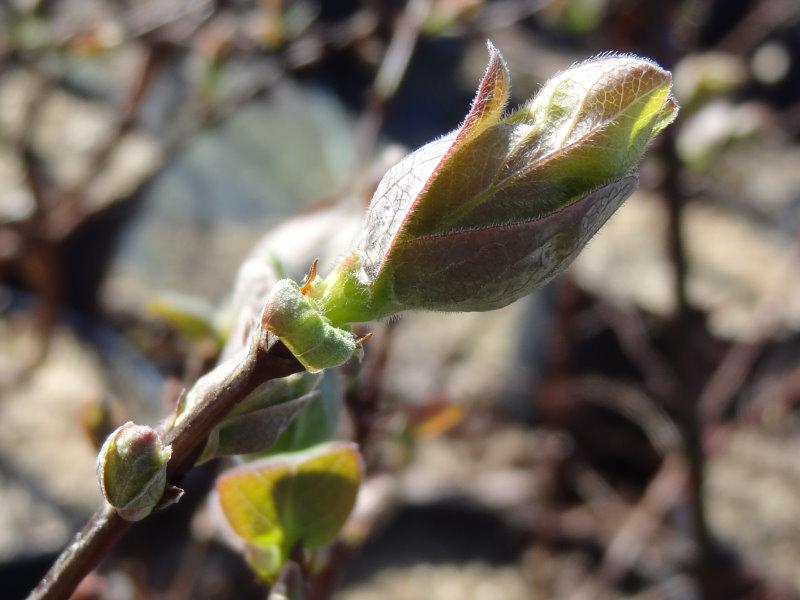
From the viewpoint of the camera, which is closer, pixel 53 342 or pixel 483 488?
pixel 53 342

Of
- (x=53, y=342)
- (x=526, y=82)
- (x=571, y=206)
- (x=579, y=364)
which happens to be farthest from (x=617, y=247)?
(x=571, y=206)

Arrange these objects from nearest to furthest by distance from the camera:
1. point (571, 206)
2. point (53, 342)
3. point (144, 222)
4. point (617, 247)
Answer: point (571, 206) < point (53, 342) < point (144, 222) < point (617, 247)

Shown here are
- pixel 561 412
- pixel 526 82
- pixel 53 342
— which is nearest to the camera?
pixel 53 342

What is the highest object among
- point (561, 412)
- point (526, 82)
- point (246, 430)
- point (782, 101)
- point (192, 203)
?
point (246, 430)

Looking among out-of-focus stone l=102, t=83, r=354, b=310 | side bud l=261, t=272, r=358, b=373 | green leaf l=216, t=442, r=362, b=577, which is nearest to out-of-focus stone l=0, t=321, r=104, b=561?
out-of-focus stone l=102, t=83, r=354, b=310

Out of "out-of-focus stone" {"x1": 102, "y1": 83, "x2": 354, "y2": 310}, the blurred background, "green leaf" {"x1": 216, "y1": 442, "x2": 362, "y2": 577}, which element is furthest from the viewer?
"out-of-focus stone" {"x1": 102, "y1": 83, "x2": 354, "y2": 310}

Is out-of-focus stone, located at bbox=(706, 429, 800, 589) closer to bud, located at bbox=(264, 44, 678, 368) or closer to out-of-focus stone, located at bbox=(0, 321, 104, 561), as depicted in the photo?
out-of-focus stone, located at bbox=(0, 321, 104, 561)

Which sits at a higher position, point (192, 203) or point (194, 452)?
point (194, 452)

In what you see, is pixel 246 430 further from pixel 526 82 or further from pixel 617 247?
pixel 526 82
